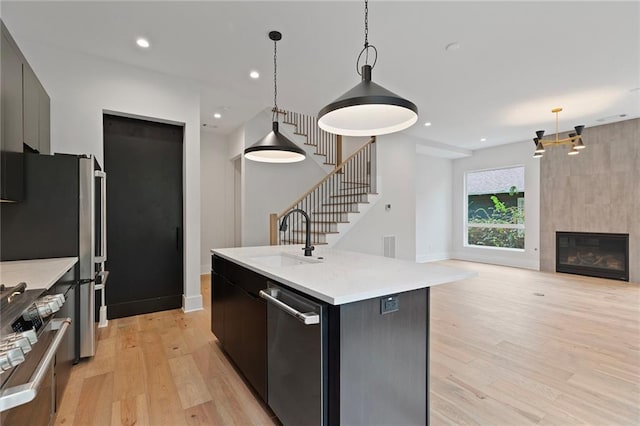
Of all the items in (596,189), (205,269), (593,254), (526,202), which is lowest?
(205,269)

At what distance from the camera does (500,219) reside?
7695 millimetres

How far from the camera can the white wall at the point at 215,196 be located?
630 centimetres

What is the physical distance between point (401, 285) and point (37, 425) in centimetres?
181

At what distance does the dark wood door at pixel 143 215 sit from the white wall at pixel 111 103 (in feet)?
0.61

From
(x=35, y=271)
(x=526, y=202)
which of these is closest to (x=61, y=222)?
(x=35, y=271)

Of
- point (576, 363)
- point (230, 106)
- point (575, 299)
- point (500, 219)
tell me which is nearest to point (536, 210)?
point (500, 219)

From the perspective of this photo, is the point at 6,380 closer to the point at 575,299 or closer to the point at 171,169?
the point at 171,169

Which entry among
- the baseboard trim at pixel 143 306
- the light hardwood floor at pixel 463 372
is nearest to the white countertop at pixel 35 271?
the light hardwood floor at pixel 463 372

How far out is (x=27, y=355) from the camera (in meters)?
1.21

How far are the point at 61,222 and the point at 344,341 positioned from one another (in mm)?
2451

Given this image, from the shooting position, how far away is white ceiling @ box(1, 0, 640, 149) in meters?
2.65

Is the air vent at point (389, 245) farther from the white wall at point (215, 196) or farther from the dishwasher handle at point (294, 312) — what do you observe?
the dishwasher handle at point (294, 312)

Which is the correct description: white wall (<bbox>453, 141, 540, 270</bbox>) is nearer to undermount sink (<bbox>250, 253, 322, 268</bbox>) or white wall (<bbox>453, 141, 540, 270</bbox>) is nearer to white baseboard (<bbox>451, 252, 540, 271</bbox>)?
white baseboard (<bbox>451, 252, 540, 271</bbox>)

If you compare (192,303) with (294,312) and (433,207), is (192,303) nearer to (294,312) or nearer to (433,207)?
(294,312)
